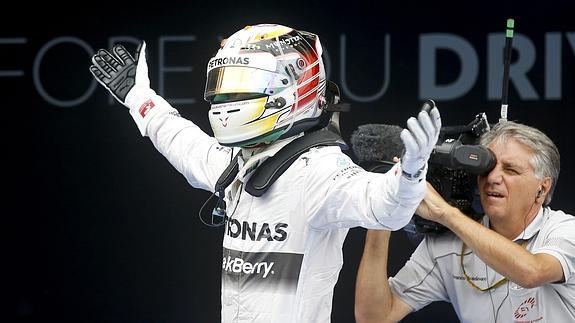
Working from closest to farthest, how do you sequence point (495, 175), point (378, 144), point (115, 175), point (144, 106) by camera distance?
point (378, 144), point (495, 175), point (144, 106), point (115, 175)

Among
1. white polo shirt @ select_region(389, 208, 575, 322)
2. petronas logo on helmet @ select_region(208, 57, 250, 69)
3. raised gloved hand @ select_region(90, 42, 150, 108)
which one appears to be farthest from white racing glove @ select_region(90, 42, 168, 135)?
A: white polo shirt @ select_region(389, 208, 575, 322)

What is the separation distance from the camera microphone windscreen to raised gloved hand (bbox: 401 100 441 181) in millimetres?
500

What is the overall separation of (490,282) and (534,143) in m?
0.40

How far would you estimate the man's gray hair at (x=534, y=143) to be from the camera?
344 centimetres

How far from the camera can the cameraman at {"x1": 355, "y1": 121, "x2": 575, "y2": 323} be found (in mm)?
3258

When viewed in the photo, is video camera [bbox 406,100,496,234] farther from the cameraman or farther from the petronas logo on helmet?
the petronas logo on helmet

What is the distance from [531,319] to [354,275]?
1.85m

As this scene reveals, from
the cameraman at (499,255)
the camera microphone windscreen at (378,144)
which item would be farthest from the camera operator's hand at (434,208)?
the camera microphone windscreen at (378,144)

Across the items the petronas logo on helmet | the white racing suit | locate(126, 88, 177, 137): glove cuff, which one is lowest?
the white racing suit

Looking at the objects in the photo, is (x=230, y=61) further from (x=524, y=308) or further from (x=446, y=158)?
(x=524, y=308)

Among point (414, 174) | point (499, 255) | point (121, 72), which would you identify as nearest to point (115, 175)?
point (121, 72)

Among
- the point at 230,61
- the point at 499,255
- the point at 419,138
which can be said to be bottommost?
the point at 499,255

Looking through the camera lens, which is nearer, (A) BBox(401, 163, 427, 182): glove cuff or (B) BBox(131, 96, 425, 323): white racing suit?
(A) BBox(401, 163, 427, 182): glove cuff

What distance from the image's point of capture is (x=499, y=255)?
3246mm
